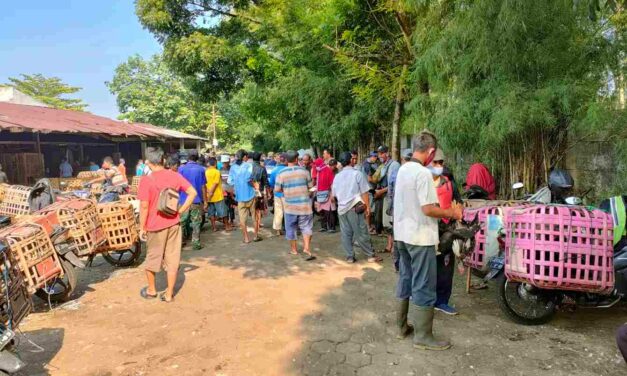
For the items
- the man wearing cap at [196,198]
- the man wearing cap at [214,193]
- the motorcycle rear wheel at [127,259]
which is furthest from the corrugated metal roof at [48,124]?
the motorcycle rear wheel at [127,259]

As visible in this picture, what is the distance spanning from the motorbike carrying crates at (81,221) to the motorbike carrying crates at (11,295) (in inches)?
71.5

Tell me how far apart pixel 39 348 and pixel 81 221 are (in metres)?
1.83

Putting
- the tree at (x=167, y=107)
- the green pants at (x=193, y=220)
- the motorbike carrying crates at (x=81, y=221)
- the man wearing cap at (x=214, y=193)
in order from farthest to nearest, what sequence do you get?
the tree at (x=167, y=107)
the man wearing cap at (x=214, y=193)
the green pants at (x=193, y=220)
the motorbike carrying crates at (x=81, y=221)

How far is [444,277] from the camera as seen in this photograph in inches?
167

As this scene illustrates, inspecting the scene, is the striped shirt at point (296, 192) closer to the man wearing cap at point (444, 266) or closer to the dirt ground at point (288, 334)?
the dirt ground at point (288, 334)

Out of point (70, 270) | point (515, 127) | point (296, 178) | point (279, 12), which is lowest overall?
point (70, 270)

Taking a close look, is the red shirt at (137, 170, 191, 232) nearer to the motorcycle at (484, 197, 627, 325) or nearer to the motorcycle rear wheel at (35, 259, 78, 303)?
the motorcycle rear wheel at (35, 259, 78, 303)

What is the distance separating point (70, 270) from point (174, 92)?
35192 mm

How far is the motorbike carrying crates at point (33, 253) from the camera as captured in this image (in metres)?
4.07

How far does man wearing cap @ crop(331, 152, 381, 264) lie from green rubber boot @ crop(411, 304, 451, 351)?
8.87ft

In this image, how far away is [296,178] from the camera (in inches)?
258

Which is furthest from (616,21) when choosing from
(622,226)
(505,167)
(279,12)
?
(279,12)

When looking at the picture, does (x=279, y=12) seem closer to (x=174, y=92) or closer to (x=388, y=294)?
(x=388, y=294)

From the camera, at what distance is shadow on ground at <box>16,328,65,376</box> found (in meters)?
3.45
